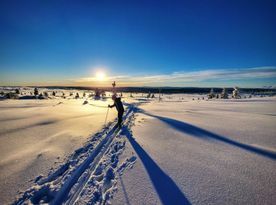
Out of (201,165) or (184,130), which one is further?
(184,130)

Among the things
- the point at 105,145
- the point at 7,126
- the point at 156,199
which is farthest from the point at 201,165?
the point at 7,126

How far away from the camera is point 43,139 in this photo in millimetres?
5914

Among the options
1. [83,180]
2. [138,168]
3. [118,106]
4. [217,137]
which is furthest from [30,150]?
[217,137]

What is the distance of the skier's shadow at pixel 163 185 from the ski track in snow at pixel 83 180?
1.36ft

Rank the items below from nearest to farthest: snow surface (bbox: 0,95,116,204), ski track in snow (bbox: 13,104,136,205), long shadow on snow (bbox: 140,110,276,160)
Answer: ski track in snow (bbox: 13,104,136,205), snow surface (bbox: 0,95,116,204), long shadow on snow (bbox: 140,110,276,160)

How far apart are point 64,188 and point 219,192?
2749mm

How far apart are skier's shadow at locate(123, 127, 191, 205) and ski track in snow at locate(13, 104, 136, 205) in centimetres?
41

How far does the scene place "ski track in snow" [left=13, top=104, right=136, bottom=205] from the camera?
2.98 meters

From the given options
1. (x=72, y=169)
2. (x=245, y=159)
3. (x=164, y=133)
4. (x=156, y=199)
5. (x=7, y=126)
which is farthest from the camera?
(x=7, y=126)

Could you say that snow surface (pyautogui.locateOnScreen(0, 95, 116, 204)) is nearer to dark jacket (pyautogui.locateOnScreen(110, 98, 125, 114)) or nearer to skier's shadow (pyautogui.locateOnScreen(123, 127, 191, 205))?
dark jacket (pyautogui.locateOnScreen(110, 98, 125, 114))

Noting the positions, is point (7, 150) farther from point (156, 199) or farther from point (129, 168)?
point (156, 199)

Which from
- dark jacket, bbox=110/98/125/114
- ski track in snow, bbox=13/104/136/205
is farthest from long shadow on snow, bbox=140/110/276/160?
ski track in snow, bbox=13/104/136/205

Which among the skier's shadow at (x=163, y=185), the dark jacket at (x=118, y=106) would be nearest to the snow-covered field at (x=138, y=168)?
the skier's shadow at (x=163, y=185)

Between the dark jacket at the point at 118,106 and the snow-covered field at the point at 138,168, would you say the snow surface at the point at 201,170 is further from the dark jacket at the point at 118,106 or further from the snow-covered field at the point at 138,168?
the dark jacket at the point at 118,106
